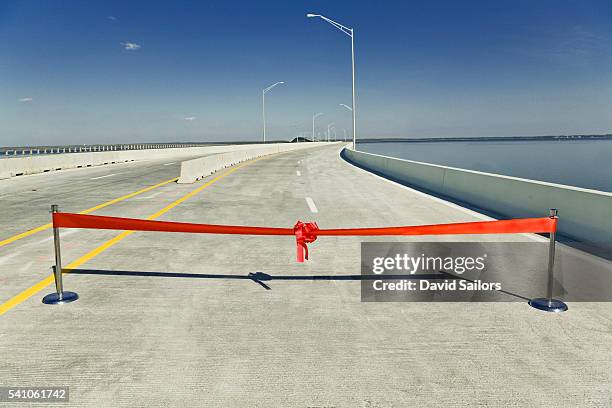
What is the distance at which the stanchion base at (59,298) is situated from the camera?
512 cm

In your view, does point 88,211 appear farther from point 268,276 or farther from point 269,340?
point 269,340

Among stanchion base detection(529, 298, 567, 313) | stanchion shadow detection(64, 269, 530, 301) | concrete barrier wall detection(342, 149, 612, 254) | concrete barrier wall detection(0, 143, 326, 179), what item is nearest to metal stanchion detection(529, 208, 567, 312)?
stanchion base detection(529, 298, 567, 313)

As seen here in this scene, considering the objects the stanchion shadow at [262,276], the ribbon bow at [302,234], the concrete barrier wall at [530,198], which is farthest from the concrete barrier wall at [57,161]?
the ribbon bow at [302,234]

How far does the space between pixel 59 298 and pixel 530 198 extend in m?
8.72

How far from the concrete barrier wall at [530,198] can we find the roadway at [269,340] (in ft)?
10.6

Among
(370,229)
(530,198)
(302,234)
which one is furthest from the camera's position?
(530,198)

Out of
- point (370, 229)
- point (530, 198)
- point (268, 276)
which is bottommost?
point (268, 276)

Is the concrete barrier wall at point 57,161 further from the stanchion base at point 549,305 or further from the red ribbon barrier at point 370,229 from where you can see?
the stanchion base at point 549,305

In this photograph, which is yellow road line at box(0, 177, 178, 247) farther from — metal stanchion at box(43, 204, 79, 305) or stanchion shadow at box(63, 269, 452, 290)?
metal stanchion at box(43, 204, 79, 305)

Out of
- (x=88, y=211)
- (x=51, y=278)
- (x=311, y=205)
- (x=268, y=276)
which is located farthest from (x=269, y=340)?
(x=88, y=211)

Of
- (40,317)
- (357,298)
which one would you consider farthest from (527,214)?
(40,317)

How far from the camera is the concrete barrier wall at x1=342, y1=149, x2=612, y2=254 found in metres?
7.77

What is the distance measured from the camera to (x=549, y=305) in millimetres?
4961

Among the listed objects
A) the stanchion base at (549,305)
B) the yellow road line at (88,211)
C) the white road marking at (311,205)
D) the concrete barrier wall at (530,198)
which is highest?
the concrete barrier wall at (530,198)
